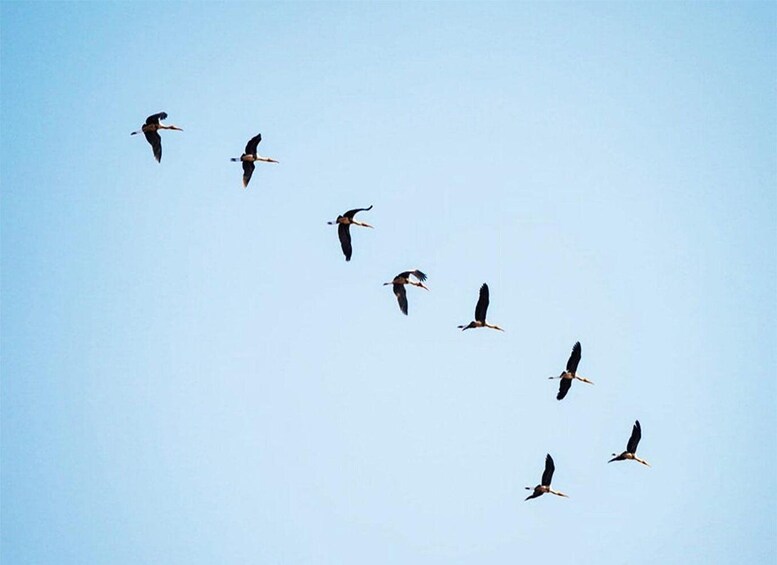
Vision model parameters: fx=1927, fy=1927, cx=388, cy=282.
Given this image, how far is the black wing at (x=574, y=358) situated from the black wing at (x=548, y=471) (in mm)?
2920

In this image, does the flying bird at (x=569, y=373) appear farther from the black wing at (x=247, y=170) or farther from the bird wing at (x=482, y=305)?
the black wing at (x=247, y=170)

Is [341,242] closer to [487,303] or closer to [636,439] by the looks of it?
[487,303]

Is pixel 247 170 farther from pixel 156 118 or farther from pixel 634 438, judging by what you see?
pixel 634 438

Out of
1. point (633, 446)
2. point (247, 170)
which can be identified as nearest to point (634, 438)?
point (633, 446)

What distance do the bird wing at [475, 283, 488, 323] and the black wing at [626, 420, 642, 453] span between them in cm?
Answer: 578

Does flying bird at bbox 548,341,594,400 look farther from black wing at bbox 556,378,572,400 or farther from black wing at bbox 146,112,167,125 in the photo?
black wing at bbox 146,112,167,125

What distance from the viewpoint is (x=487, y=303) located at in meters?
56.9

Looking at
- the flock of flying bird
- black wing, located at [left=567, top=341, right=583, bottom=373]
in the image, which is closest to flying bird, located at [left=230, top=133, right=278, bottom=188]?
the flock of flying bird

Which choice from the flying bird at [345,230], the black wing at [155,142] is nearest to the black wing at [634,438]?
the flying bird at [345,230]

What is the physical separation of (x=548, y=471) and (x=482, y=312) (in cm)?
582

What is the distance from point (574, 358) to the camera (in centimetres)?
5778

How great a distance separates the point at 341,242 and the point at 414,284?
2.70m

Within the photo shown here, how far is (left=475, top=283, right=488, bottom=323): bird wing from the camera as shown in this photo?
56.4 meters

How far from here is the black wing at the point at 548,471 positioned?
194ft
